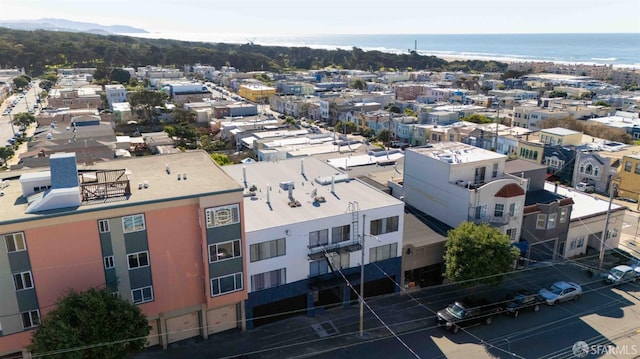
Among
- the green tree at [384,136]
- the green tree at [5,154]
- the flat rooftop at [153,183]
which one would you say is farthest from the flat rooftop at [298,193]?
the green tree at [5,154]

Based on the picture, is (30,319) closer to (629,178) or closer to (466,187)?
(466,187)

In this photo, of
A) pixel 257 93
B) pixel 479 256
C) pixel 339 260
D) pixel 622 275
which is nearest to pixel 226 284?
pixel 339 260

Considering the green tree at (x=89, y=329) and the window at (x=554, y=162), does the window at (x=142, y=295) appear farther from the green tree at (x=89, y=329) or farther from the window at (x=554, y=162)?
the window at (x=554, y=162)

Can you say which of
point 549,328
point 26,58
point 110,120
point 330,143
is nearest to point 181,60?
point 26,58

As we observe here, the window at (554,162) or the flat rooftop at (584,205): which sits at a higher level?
the flat rooftop at (584,205)

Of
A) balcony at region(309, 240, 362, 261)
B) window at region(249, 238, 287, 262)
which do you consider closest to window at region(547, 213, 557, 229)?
balcony at region(309, 240, 362, 261)

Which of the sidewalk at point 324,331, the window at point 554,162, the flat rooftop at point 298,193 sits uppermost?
the flat rooftop at point 298,193
